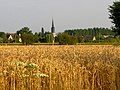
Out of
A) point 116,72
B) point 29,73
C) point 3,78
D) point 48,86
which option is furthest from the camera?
point 116,72

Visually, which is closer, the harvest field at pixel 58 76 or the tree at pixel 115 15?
Result: the harvest field at pixel 58 76

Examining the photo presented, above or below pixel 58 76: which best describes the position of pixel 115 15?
above

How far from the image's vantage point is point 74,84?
7633 mm

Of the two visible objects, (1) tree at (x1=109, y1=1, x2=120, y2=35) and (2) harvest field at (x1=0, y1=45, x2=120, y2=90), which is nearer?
(2) harvest field at (x1=0, y1=45, x2=120, y2=90)

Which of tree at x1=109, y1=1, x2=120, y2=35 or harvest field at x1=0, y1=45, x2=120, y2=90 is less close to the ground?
tree at x1=109, y1=1, x2=120, y2=35

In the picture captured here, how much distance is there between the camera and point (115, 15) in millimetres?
32969

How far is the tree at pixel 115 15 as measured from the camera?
106ft

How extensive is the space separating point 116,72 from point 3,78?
Answer: 2954mm

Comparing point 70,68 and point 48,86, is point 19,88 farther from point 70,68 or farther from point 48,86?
point 70,68

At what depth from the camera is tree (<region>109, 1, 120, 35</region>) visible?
32312 millimetres

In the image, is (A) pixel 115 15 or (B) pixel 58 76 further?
(A) pixel 115 15

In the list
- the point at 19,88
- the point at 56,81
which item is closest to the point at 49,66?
the point at 56,81

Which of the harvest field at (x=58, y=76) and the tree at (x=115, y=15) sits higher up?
the tree at (x=115, y=15)

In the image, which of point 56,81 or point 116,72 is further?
point 116,72
